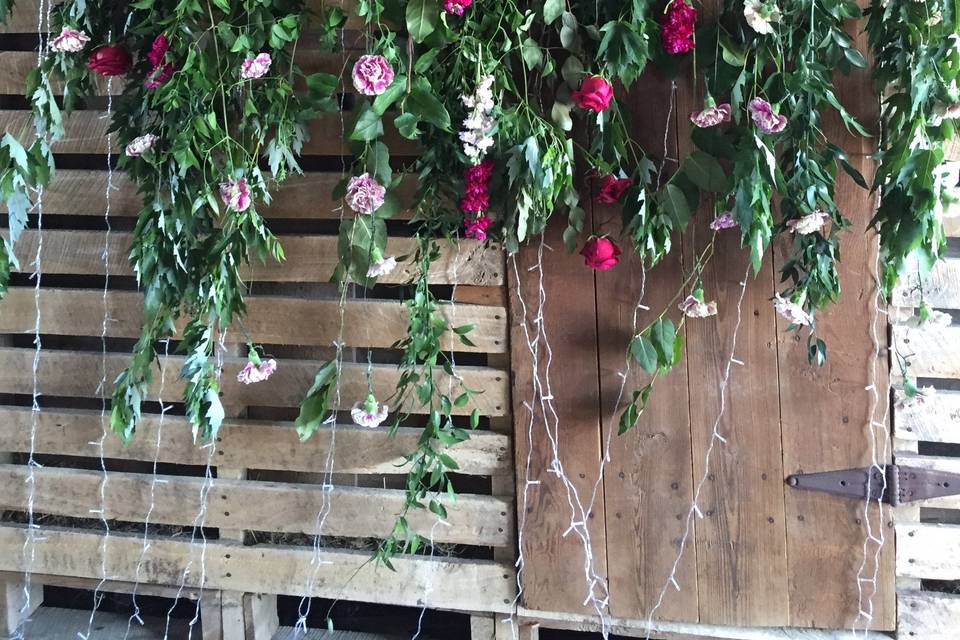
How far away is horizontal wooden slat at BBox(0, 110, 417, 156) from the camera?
2.11 metres

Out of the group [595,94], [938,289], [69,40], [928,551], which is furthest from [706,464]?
[69,40]

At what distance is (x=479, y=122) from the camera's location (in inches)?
69.5

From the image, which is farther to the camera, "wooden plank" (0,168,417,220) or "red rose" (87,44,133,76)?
"wooden plank" (0,168,417,220)

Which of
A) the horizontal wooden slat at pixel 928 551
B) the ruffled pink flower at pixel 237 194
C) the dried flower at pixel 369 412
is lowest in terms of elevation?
the horizontal wooden slat at pixel 928 551

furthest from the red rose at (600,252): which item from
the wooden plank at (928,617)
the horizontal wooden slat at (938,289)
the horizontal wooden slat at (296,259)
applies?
the wooden plank at (928,617)

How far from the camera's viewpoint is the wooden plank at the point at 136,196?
2.12 meters

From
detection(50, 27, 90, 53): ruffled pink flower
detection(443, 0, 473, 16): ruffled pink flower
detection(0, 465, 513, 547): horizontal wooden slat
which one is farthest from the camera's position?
detection(0, 465, 513, 547): horizontal wooden slat

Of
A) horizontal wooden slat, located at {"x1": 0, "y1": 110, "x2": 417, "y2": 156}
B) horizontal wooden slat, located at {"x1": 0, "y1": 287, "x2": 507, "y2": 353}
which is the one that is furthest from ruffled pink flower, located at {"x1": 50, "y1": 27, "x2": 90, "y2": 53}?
horizontal wooden slat, located at {"x1": 0, "y1": 287, "x2": 507, "y2": 353}

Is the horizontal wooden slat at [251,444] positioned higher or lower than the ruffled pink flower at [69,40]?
lower

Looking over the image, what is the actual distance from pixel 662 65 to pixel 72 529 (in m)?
1.82

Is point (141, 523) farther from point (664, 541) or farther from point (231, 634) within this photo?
point (664, 541)

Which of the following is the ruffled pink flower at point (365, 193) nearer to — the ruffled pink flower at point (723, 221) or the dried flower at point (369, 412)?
the dried flower at point (369, 412)

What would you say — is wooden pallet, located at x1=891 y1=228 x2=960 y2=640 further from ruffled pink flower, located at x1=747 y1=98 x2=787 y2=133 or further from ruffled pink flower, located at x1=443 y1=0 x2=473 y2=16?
ruffled pink flower, located at x1=443 y1=0 x2=473 y2=16

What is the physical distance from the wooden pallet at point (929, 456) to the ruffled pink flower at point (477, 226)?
A: 87 cm
